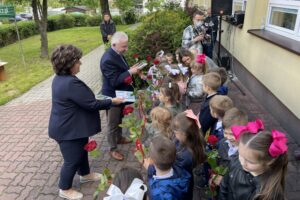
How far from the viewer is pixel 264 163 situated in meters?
1.83

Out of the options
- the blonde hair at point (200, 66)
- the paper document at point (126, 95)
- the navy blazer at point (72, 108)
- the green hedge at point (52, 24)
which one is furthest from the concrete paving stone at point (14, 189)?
the green hedge at point (52, 24)

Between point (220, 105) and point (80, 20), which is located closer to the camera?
point (220, 105)

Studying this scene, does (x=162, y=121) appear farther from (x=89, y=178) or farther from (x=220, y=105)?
(x=89, y=178)

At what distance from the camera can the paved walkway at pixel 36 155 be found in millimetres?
3664

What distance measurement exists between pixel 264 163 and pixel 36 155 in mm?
3758

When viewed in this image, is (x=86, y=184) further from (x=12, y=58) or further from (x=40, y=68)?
(x=12, y=58)

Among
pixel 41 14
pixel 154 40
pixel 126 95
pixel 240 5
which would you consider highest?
pixel 240 5

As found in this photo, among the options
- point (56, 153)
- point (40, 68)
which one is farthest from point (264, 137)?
point (40, 68)

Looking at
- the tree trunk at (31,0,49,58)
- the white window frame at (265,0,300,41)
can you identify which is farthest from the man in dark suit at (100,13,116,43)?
the white window frame at (265,0,300,41)

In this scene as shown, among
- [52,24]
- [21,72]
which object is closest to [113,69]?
[21,72]

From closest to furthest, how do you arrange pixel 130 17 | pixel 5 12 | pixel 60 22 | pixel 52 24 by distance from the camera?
pixel 5 12, pixel 52 24, pixel 60 22, pixel 130 17

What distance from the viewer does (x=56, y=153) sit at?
181 inches

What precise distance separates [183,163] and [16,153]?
10.9 feet

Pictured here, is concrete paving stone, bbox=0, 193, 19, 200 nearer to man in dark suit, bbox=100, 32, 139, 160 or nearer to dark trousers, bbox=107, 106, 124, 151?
dark trousers, bbox=107, 106, 124, 151
